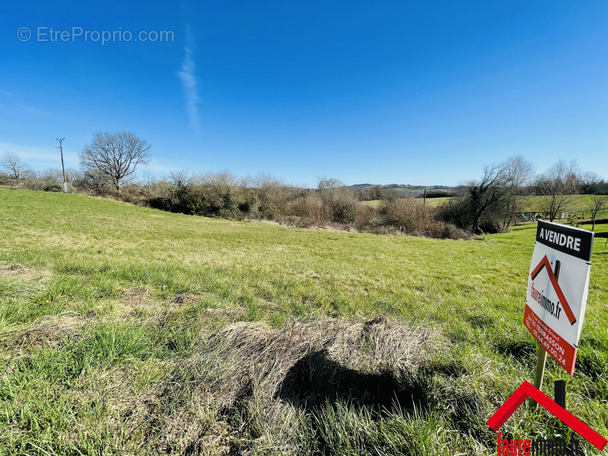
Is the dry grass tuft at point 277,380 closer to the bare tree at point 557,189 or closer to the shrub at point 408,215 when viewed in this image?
the shrub at point 408,215

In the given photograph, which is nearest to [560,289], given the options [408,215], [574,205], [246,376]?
[246,376]

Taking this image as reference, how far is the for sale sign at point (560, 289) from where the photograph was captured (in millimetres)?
1453

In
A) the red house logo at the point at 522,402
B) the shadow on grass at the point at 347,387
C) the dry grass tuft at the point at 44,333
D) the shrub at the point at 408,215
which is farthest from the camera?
the shrub at the point at 408,215

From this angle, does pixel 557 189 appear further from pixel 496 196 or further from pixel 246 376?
pixel 246 376

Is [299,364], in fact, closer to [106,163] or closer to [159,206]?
[159,206]

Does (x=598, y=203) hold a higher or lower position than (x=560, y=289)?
higher

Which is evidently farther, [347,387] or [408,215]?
[408,215]

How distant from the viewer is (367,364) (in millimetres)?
2471

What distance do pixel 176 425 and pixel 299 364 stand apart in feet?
3.75

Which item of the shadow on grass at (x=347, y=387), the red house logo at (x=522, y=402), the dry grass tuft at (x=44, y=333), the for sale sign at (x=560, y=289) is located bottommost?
the shadow on grass at (x=347, y=387)

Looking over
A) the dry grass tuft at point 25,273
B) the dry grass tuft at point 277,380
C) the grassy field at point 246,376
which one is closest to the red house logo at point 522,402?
the grassy field at point 246,376

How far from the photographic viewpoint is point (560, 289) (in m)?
1.59

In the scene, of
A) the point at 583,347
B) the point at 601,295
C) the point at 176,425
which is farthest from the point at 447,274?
the point at 176,425

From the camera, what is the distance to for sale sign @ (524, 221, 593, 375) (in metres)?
1.45
